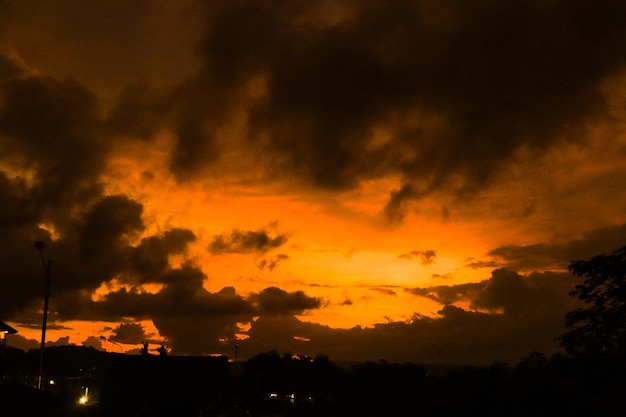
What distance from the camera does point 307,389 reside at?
79.4 meters

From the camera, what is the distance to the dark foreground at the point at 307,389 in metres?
19.3

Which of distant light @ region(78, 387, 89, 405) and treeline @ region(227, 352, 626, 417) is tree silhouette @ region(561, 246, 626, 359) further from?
distant light @ region(78, 387, 89, 405)

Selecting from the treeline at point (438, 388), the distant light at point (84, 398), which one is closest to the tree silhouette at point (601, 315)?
the treeline at point (438, 388)

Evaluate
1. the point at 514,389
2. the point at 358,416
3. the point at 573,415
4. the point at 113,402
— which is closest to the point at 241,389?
the point at 358,416

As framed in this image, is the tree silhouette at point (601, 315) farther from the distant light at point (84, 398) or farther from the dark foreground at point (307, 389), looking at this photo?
the distant light at point (84, 398)

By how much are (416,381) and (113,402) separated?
76.9 feet

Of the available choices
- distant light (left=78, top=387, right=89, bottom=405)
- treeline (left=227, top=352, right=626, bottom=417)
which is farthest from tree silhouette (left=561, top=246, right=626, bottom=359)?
distant light (left=78, top=387, right=89, bottom=405)

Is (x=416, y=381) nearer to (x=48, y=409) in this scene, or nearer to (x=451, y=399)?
(x=451, y=399)

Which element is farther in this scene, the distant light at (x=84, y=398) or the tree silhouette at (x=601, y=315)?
the distant light at (x=84, y=398)

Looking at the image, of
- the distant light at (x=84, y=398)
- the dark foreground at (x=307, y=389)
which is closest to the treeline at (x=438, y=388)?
the dark foreground at (x=307, y=389)

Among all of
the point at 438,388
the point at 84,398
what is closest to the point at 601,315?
the point at 438,388

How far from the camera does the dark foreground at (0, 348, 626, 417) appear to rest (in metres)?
19.3

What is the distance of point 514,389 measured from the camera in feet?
87.0

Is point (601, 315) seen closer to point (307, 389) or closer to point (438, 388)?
point (438, 388)
